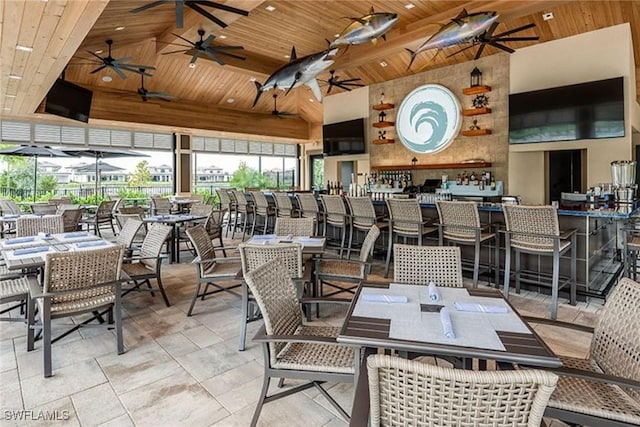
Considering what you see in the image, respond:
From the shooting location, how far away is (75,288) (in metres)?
2.78

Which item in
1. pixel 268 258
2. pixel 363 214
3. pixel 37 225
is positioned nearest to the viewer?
pixel 268 258

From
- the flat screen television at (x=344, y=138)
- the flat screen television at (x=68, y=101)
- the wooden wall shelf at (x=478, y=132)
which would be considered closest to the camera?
the flat screen television at (x=68, y=101)

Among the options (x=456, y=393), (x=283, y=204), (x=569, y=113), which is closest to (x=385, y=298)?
(x=456, y=393)

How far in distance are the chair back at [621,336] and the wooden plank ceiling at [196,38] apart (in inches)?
180

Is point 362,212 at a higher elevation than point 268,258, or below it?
higher

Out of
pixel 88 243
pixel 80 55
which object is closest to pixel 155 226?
pixel 88 243

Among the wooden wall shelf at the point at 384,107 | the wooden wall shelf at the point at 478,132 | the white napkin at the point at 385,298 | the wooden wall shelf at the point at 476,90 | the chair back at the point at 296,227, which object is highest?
the wooden wall shelf at the point at 384,107

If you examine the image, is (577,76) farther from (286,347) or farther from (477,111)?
(286,347)

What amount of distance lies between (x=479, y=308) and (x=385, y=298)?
0.49 metres

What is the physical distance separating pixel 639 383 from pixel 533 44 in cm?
760

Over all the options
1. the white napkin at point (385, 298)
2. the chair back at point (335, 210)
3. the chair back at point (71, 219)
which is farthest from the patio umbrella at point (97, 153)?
the white napkin at point (385, 298)

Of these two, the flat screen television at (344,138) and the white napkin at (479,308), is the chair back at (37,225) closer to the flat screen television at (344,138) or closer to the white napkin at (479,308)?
the white napkin at (479,308)

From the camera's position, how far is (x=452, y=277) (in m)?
2.69

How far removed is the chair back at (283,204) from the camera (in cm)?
719
